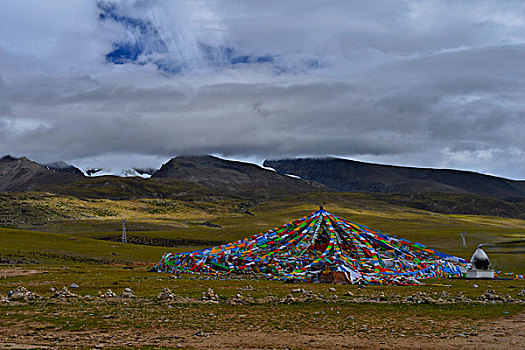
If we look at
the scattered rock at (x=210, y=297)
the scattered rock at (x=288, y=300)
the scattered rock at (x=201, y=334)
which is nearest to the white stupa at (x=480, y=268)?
the scattered rock at (x=288, y=300)

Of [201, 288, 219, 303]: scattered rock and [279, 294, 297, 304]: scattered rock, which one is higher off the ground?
[279, 294, 297, 304]: scattered rock

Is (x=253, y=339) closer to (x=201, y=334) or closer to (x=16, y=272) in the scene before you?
(x=201, y=334)

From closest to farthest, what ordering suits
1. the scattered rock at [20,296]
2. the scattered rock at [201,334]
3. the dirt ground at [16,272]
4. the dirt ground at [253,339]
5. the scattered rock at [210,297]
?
the dirt ground at [253,339], the scattered rock at [201,334], the scattered rock at [20,296], the scattered rock at [210,297], the dirt ground at [16,272]

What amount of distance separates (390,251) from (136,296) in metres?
24.5

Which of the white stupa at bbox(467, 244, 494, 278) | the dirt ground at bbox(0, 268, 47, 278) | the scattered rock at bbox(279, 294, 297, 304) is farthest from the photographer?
the white stupa at bbox(467, 244, 494, 278)

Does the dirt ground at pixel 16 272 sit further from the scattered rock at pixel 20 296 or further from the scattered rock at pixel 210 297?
the scattered rock at pixel 210 297

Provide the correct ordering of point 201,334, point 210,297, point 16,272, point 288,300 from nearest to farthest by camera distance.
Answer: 1. point 201,334
2. point 288,300
3. point 210,297
4. point 16,272

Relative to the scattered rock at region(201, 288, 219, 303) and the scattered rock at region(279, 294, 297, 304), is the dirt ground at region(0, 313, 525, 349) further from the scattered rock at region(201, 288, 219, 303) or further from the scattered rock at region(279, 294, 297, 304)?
the scattered rock at region(201, 288, 219, 303)

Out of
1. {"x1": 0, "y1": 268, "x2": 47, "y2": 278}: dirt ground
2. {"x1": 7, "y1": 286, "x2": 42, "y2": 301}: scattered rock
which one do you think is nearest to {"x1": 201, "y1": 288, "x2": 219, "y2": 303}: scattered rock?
{"x1": 7, "y1": 286, "x2": 42, "y2": 301}: scattered rock

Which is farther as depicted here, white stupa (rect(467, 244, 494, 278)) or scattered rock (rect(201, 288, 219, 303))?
white stupa (rect(467, 244, 494, 278))

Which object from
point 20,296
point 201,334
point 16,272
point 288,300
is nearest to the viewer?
point 201,334

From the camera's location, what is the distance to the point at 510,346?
1511 centimetres

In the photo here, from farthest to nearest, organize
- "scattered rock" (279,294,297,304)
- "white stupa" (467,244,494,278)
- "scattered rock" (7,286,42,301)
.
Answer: "white stupa" (467,244,494,278), "scattered rock" (279,294,297,304), "scattered rock" (7,286,42,301)

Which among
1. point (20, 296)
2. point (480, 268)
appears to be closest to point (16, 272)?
point (20, 296)
